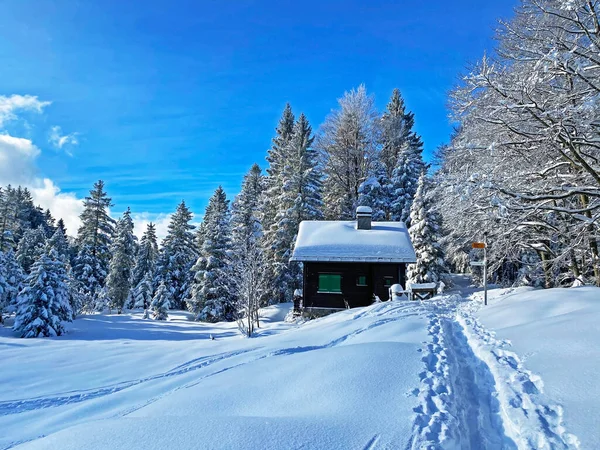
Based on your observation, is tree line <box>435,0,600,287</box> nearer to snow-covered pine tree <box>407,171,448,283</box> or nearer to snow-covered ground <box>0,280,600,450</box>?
snow-covered ground <box>0,280,600,450</box>

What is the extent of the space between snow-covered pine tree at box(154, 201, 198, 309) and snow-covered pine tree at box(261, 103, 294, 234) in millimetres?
8774

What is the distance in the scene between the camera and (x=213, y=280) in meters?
28.7

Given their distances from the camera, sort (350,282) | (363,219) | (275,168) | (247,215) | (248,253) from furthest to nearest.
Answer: (275,168) → (247,215) → (363,219) → (248,253) → (350,282)

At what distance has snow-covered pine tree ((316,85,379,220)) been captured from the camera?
1276 inches

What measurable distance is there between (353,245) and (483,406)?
16300 millimetres

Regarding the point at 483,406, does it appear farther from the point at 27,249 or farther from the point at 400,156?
the point at 27,249

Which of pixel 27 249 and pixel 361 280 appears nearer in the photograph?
pixel 361 280

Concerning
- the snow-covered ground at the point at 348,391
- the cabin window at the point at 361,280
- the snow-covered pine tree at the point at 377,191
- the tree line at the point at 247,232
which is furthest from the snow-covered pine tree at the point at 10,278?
the snow-covered pine tree at the point at 377,191

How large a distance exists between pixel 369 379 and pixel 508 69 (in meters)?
11.1

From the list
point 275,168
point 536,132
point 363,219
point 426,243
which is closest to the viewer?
point 536,132

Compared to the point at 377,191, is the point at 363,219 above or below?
below

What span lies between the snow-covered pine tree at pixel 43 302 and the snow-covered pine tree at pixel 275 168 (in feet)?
47.9

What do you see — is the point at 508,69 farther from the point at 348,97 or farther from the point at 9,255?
the point at 9,255

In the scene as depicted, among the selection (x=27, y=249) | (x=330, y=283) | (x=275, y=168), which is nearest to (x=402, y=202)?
(x=275, y=168)
